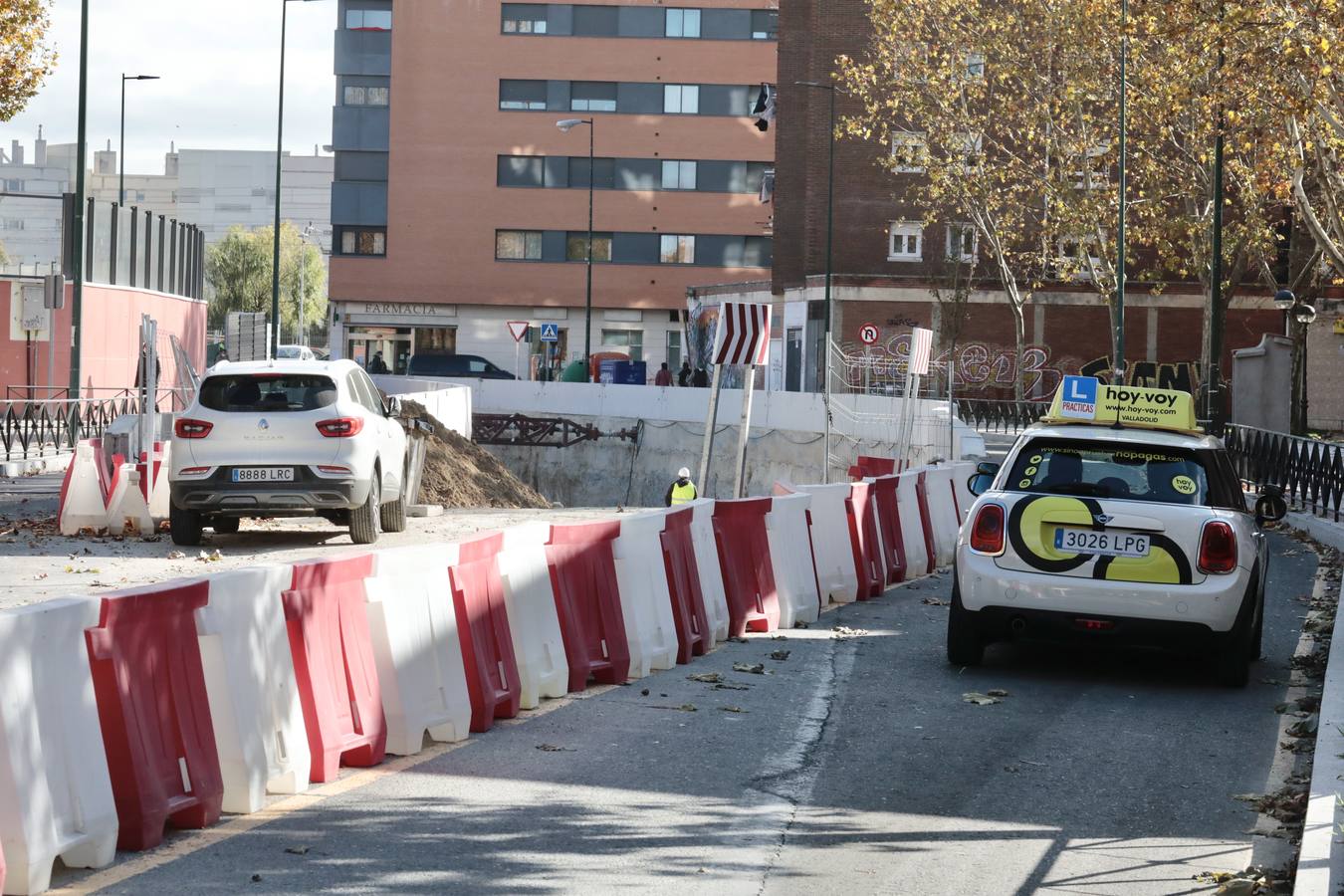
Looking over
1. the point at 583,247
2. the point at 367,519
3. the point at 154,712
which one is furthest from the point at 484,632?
the point at 583,247

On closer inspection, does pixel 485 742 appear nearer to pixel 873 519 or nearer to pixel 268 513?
pixel 873 519

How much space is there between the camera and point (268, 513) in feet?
60.8

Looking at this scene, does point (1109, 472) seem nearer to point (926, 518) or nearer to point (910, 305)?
point (926, 518)

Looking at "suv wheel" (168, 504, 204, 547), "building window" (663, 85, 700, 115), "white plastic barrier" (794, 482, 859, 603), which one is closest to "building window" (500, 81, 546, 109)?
"building window" (663, 85, 700, 115)

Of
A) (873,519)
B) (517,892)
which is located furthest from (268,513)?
(517,892)

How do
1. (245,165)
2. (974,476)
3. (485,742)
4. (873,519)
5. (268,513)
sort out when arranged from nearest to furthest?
(485,742), (974,476), (873,519), (268,513), (245,165)

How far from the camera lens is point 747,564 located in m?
12.9

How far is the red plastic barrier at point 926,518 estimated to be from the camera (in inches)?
710

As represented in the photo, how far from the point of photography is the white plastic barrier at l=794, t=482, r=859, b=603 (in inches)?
575

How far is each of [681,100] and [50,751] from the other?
77.1 m

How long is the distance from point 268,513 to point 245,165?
6231 inches

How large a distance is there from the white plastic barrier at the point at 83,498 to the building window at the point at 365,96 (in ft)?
219

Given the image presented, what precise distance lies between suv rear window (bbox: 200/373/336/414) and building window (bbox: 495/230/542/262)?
Result: 6309cm

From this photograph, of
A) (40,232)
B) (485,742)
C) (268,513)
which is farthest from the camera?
(40,232)
